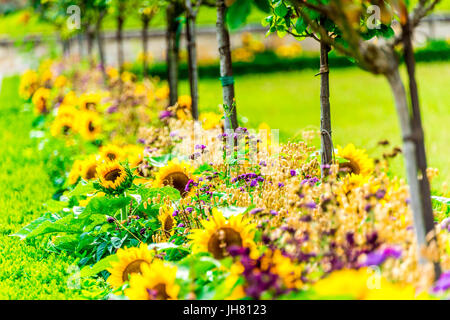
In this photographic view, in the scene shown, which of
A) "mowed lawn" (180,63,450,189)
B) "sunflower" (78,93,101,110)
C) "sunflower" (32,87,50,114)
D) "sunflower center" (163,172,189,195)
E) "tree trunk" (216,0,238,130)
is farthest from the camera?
"mowed lawn" (180,63,450,189)

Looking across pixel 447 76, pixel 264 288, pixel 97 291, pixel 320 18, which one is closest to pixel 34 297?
pixel 97 291

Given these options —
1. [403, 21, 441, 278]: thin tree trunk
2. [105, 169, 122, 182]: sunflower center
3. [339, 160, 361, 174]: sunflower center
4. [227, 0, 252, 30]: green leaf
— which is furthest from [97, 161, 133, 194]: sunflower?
[403, 21, 441, 278]: thin tree trunk

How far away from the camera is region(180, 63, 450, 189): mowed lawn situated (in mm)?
8172

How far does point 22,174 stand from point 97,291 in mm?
3268

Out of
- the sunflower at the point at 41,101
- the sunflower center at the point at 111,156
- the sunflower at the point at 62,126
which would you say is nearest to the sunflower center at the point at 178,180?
the sunflower center at the point at 111,156

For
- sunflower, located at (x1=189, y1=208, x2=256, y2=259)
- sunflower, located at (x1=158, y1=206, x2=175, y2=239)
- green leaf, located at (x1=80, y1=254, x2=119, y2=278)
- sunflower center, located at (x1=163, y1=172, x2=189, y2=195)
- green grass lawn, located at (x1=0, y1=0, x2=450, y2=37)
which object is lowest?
green leaf, located at (x1=80, y1=254, x2=119, y2=278)

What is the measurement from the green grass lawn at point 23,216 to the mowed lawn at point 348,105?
105 inches

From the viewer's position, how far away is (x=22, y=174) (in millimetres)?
6125

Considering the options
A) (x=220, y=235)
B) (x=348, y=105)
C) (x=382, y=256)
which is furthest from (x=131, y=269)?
(x=348, y=105)

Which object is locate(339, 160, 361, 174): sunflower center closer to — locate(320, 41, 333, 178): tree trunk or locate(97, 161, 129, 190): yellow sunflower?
locate(320, 41, 333, 178): tree trunk

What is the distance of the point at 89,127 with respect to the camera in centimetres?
572

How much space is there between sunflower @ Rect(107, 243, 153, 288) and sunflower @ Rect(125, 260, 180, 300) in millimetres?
341

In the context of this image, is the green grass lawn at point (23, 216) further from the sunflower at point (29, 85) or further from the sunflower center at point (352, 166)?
the sunflower center at point (352, 166)

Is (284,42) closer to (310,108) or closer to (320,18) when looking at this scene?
(310,108)
